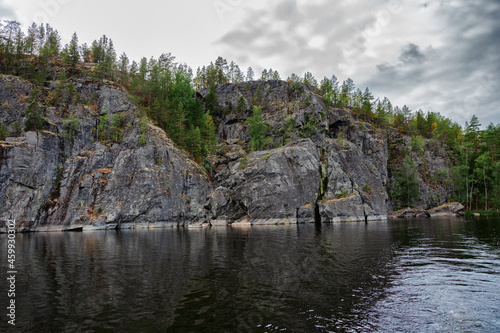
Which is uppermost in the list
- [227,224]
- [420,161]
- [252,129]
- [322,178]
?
[252,129]

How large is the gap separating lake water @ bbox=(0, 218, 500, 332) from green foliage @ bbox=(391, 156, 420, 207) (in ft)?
269

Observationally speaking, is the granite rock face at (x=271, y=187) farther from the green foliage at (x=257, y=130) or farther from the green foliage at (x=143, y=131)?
the green foliage at (x=143, y=131)

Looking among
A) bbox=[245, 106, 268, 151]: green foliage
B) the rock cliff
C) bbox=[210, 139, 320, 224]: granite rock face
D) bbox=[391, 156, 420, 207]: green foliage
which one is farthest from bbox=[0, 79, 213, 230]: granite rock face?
bbox=[391, 156, 420, 207]: green foliage

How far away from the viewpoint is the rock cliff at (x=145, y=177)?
6119cm

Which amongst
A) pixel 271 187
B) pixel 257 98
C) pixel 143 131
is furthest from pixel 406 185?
pixel 143 131

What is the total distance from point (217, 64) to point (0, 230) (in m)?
103

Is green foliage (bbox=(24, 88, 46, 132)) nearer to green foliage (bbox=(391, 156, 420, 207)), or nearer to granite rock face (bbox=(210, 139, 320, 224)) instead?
granite rock face (bbox=(210, 139, 320, 224))

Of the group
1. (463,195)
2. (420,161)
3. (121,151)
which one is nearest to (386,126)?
(420,161)

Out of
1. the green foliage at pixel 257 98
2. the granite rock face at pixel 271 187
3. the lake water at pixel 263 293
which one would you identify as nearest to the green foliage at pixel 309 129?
the granite rock face at pixel 271 187

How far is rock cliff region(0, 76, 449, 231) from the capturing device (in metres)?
61.2

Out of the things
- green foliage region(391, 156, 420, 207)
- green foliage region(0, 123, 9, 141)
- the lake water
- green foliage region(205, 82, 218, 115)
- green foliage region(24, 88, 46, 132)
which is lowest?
the lake water

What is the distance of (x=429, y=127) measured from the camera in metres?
119

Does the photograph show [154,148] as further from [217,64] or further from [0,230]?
[217,64]

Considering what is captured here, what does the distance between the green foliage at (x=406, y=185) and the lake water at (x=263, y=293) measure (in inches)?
3229
